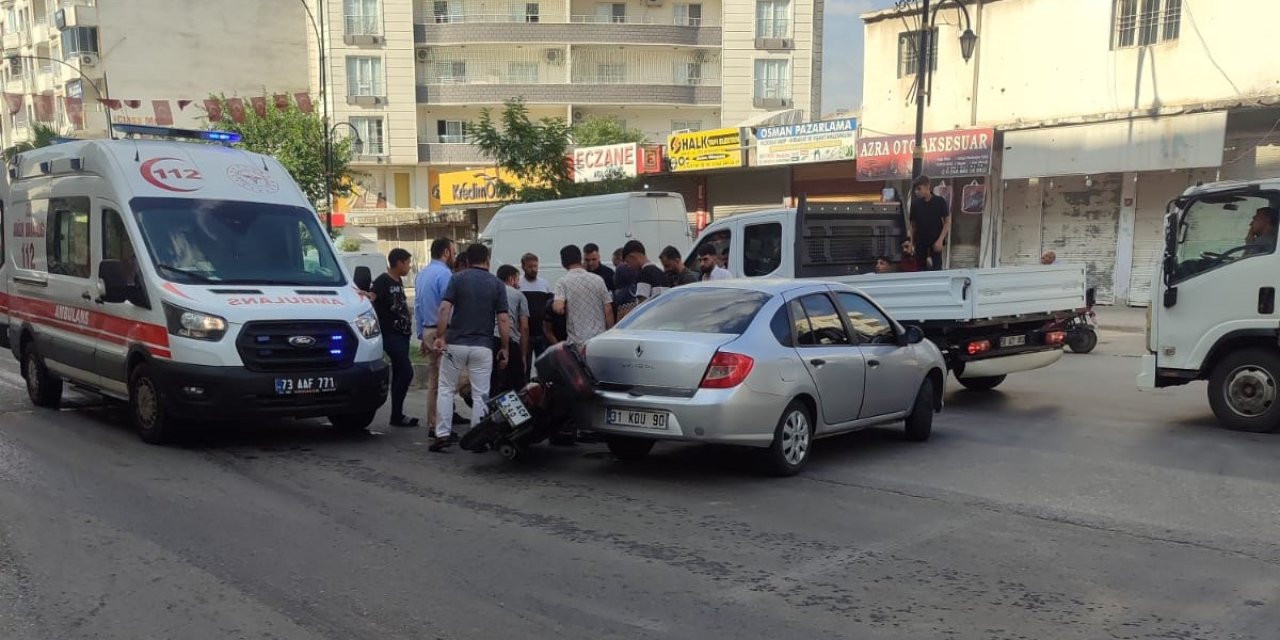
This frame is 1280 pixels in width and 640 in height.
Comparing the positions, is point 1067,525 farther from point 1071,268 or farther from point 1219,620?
point 1071,268

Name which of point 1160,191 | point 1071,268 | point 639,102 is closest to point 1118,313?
point 1160,191

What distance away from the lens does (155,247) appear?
8547 millimetres

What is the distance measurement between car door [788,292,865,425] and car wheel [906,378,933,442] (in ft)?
3.37

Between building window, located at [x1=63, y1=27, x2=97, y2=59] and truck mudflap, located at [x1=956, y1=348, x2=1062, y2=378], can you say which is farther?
building window, located at [x1=63, y1=27, x2=97, y2=59]

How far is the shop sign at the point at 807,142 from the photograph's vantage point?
26.3 metres

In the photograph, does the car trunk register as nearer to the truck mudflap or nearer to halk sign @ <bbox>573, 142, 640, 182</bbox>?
the truck mudflap

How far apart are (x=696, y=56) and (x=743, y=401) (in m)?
48.3

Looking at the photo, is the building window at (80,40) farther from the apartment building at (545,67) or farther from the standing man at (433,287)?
the standing man at (433,287)

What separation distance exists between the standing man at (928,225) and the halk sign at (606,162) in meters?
18.8

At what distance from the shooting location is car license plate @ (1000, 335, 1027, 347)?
420 inches

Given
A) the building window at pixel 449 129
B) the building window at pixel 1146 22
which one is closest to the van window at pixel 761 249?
the building window at pixel 1146 22

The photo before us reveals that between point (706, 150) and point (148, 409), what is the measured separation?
933 inches

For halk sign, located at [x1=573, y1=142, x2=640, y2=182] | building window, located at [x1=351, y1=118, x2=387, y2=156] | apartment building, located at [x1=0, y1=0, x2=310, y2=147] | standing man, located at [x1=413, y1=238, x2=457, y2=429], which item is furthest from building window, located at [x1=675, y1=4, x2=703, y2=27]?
standing man, located at [x1=413, y1=238, x2=457, y2=429]

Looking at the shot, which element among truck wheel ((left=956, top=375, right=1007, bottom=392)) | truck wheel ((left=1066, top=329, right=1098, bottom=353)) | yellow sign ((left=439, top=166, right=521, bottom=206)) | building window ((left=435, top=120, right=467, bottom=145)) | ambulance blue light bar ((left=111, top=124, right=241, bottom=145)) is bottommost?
truck wheel ((left=956, top=375, right=1007, bottom=392))
